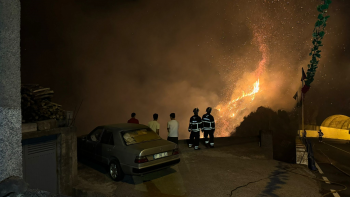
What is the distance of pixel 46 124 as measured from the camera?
5344mm

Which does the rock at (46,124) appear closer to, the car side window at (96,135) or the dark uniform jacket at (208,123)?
the car side window at (96,135)

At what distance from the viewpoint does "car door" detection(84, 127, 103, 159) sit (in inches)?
293

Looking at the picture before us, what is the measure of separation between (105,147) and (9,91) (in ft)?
12.1

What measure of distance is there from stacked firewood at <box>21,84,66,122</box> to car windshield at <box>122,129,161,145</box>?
1732 millimetres

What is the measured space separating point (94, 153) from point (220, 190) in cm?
400

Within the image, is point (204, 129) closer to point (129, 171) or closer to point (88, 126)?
point (129, 171)

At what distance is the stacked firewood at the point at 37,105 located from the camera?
5113 millimetres

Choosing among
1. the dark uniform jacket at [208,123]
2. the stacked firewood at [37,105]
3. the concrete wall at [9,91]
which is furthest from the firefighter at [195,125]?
the concrete wall at [9,91]

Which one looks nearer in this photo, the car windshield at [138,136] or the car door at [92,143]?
the car windshield at [138,136]

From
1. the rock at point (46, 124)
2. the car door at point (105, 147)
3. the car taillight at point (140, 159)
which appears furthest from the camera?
the car door at point (105, 147)

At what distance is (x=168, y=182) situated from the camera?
6480 mm

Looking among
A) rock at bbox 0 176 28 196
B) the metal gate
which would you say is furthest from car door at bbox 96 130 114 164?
rock at bbox 0 176 28 196

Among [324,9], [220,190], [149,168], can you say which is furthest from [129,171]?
[324,9]

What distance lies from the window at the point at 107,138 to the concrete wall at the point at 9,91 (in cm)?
323
